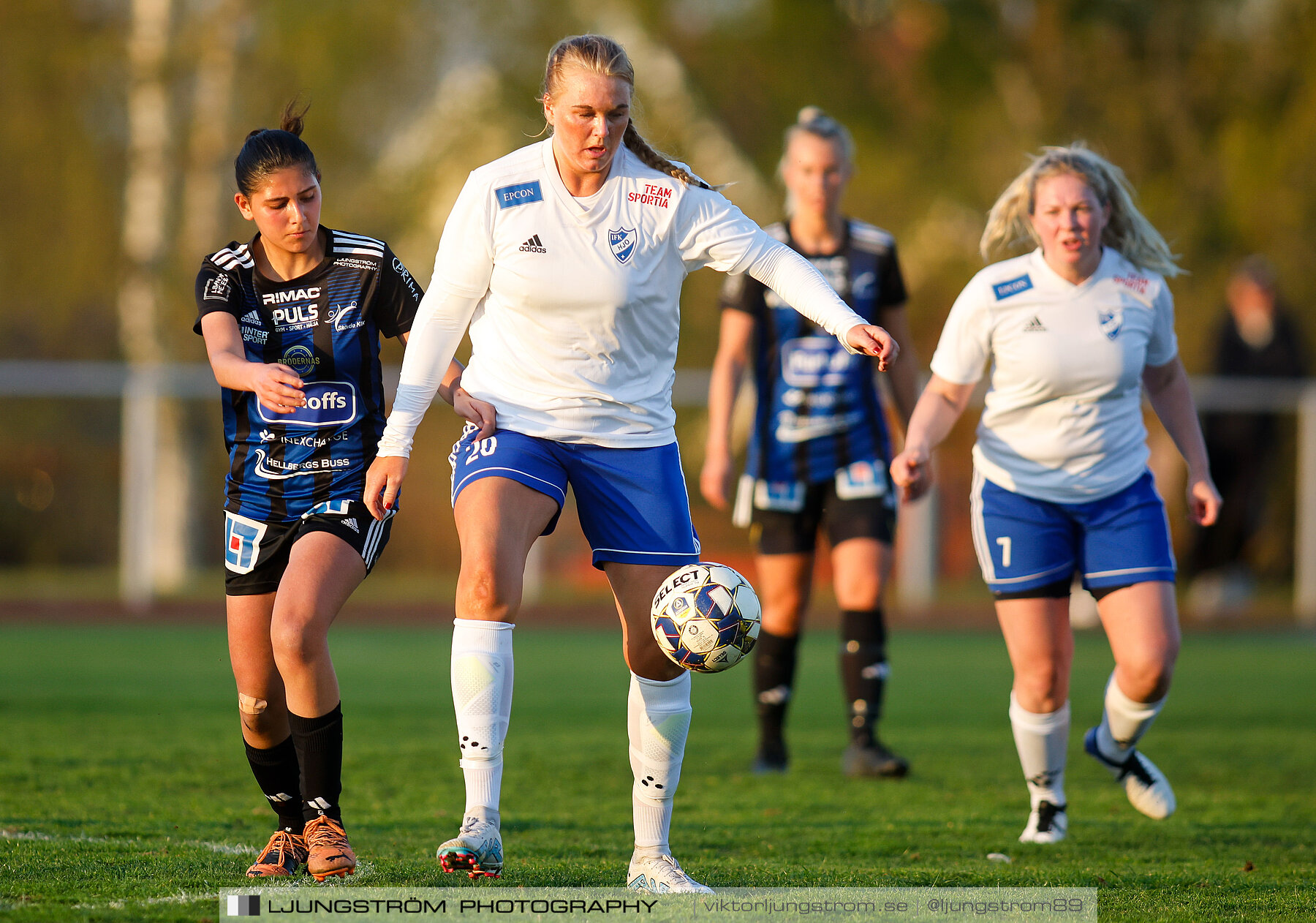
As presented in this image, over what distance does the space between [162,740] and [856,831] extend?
3.60 metres

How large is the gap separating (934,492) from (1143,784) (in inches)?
409

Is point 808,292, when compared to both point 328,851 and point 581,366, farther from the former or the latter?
point 328,851

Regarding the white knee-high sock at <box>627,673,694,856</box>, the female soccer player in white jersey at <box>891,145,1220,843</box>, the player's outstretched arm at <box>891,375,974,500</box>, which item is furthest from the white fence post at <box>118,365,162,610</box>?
the white knee-high sock at <box>627,673,694,856</box>

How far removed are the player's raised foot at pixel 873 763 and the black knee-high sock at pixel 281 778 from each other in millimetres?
2833

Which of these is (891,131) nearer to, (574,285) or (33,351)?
(33,351)

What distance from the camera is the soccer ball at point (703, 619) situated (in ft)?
13.0

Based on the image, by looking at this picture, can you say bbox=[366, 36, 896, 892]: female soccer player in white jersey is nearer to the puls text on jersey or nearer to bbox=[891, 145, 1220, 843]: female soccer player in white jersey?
the puls text on jersey

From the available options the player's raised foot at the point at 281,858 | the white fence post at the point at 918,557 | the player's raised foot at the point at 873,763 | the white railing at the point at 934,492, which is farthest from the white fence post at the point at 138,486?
the player's raised foot at the point at 281,858

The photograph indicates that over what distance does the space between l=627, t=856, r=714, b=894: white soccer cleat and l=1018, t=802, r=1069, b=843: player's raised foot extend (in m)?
1.51

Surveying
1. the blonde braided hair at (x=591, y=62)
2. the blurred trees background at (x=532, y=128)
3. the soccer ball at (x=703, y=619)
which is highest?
the blurred trees background at (x=532, y=128)

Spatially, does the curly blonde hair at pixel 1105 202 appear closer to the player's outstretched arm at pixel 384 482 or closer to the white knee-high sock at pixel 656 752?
the white knee-high sock at pixel 656 752

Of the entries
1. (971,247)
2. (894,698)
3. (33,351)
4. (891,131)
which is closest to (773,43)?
(891,131)

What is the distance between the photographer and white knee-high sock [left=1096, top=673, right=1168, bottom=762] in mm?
5102

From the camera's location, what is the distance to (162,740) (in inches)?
277
